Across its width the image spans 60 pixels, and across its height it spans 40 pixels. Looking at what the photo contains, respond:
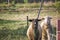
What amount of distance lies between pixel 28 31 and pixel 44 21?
268mm

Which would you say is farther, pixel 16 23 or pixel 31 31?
pixel 16 23

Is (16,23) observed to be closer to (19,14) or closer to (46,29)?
(19,14)

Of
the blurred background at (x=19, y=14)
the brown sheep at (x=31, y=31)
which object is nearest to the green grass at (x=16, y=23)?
the blurred background at (x=19, y=14)

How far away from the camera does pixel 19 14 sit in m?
3.73

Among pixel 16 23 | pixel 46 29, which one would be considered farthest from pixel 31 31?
pixel 16 23

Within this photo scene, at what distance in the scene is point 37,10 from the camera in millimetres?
3717

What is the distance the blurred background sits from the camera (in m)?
3.69

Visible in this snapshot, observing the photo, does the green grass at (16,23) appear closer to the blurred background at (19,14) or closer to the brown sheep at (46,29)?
the blurred background at (19,14)

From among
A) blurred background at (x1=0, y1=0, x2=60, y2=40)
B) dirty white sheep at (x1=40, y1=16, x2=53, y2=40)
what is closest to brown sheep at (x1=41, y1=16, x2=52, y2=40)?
dirty white sheep at (x1=40, y1=16, x2=53, y2=40)

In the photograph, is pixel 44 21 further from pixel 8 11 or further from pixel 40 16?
pixel 8 11

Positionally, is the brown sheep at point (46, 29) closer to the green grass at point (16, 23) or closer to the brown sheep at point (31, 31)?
the brown sheep at point (31, 31)

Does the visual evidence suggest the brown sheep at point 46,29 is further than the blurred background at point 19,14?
No

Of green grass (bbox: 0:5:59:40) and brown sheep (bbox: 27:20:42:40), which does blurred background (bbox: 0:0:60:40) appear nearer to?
green grass (bbox: 0:5:59:40)

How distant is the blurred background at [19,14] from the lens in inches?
145
